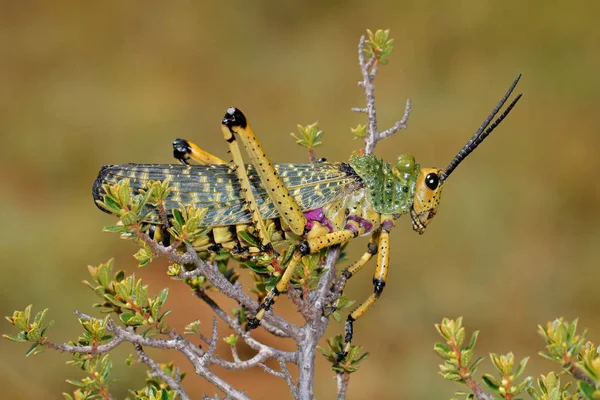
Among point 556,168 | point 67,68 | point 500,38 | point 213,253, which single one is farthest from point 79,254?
point 500,38

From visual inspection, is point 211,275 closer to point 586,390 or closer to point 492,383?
point 492,383

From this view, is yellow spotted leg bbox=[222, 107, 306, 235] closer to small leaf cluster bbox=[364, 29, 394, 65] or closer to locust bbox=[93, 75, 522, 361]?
locust bbox=[93, 75, 522, 361]

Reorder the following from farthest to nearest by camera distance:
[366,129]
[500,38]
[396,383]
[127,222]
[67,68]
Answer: [67,68] → [500,38] → [396,383] → [366,129] → [127,222]

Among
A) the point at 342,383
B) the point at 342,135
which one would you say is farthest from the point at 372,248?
the point at 342,135

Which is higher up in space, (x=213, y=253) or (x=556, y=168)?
(x=556, y=168)

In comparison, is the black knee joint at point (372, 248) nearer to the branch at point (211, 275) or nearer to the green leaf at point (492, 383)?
the branch at point (211, 275)

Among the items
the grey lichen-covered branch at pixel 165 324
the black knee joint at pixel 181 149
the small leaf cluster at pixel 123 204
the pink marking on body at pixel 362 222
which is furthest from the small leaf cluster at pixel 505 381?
the black knee joint at pixel 181 149

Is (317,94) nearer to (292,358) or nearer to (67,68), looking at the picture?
(67,68)
